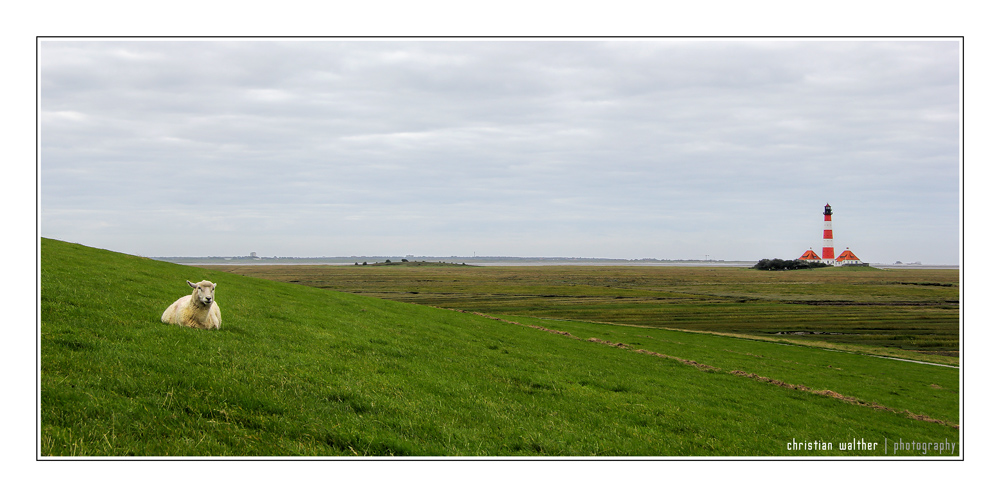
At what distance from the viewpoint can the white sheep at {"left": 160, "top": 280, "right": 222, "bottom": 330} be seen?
696 inches

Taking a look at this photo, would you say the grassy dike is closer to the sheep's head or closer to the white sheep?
the white sheep

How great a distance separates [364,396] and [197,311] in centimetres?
878

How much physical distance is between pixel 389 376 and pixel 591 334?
3046 centimetres

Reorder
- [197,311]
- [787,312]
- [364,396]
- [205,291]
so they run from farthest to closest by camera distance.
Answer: [787,312] < [197,311] < [205,291] < [364,396]

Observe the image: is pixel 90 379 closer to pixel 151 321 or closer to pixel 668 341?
pixel 151 321

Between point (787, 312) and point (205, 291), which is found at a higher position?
point (205, 291)

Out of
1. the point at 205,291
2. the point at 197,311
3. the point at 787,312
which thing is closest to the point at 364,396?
the point at 205,291

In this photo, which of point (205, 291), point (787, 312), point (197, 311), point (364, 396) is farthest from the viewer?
point (787, 312)

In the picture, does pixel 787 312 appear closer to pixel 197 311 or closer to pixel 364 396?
pixel 364 396

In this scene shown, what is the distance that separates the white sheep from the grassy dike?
2.88ft

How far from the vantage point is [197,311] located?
18.2 meters

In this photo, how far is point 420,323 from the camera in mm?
33875

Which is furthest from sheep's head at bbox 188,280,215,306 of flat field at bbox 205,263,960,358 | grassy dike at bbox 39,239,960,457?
flat field at bbox 205,263,960,358
